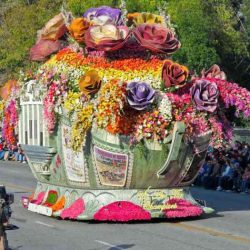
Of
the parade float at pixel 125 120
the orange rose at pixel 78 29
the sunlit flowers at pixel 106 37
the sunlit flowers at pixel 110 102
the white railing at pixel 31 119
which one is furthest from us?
the white railing at pixel 31 119

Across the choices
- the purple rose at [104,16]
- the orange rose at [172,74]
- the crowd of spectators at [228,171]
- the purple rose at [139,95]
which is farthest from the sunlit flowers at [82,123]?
the crowd of spectators at [228,171]

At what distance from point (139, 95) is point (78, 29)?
1.93 meters

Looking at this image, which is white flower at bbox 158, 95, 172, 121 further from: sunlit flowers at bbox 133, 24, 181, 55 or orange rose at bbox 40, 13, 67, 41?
orange rose at bbox 40, 13, 67, 41

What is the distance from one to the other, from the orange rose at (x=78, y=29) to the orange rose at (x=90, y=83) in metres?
1.11

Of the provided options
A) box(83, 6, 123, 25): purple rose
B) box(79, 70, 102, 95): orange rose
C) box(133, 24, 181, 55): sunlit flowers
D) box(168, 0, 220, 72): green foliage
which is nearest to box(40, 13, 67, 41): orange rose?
box(83, 6, 123, 25): purple rose

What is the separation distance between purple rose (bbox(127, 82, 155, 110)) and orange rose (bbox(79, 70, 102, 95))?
57cm

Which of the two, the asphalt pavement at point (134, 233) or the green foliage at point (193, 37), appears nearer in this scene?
the asphalt pavement at point (134, 233)

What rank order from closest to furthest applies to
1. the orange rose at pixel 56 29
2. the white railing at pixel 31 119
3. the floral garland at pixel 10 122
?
the white railing at pixel 31 119 < the orange rose at pixel 56 29 < the floral garland at pixel 10 122

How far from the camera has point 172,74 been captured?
14016 mm

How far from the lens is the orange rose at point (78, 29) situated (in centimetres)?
1456

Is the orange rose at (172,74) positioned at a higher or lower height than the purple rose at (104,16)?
lower

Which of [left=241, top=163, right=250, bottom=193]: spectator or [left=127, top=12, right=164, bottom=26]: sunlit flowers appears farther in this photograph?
[left=241, top=163, right=250, bottom=193]: spectator

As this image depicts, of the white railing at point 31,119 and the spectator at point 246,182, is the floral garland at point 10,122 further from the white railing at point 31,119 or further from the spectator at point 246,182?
the spectator at point 246,182

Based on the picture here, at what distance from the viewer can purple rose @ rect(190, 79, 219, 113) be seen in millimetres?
14234
